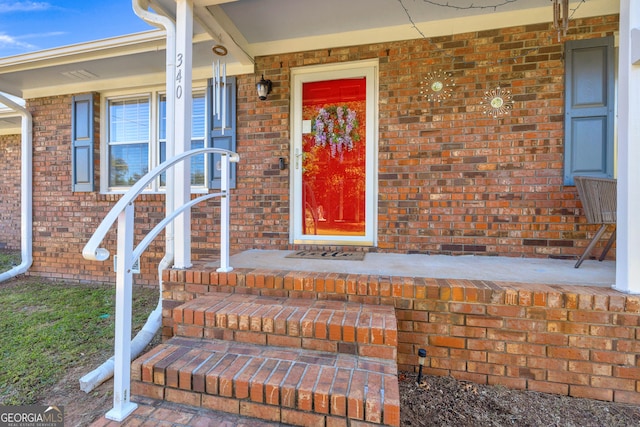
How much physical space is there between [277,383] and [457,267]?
5.36ft

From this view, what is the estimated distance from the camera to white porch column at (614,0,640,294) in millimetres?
1539

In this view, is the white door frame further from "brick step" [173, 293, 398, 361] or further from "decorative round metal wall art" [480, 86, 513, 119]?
"brick step" [173, 293, 398, 361]

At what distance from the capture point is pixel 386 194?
9.82ft

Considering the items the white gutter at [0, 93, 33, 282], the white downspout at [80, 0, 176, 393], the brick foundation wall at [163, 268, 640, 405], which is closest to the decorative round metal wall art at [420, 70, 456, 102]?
the brick foundation wall at [163, 268, 640, 405]

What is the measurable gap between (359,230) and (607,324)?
1976 mm

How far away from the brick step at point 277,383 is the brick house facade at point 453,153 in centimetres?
180

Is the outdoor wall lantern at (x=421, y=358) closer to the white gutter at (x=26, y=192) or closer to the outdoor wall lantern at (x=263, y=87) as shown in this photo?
the outdoor wall lantern at (x=263, y=87)

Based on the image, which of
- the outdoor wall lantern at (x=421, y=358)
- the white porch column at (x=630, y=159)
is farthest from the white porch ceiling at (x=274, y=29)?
the outdoor wall lantern at (x=421, y=358)

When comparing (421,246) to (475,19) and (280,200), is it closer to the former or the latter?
(280,200)

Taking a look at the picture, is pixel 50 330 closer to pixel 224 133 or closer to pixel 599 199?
pixel 224 133

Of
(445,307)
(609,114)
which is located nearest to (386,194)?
(445,307)

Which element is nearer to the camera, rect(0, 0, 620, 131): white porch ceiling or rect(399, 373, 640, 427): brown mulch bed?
rect(399, 373, 640, 427): brown mulch bed

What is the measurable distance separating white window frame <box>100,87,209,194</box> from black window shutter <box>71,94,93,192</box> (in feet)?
0.42

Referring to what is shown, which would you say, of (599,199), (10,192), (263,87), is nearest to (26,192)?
(10,192)
